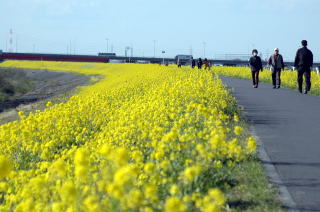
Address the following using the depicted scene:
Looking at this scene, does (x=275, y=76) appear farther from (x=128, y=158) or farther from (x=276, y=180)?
(x=128, y=158)

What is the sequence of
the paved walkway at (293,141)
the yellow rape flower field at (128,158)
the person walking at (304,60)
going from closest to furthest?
the yellow rape flower field at (128,158) → the paved walkway at (293,141) → the person walking at (304,60)

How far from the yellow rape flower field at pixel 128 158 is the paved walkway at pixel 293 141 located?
0.48m

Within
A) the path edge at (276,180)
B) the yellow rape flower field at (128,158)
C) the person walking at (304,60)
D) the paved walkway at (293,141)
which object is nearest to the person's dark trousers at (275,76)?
the person walking at (304,60)

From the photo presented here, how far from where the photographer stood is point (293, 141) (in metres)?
9.15

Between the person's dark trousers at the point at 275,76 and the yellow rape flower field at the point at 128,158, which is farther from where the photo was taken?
the person's dark trousers at the point at 275,76

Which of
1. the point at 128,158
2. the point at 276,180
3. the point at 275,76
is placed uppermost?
the point at 275,76

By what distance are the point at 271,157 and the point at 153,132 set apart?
5.82 ft

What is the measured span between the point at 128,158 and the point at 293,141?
17.9 ft

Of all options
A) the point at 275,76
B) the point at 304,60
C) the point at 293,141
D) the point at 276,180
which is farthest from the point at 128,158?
the point at 275,76

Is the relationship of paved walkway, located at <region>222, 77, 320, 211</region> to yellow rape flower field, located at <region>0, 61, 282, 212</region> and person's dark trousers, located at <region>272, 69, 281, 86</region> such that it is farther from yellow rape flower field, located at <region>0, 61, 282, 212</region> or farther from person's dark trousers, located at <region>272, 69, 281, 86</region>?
person's dark trousers, located at <region>272, 69, 281, 86</region>

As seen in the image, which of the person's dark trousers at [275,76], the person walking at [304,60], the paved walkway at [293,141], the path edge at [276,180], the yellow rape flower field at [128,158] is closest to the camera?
the yellow rape flower field at [128,158]

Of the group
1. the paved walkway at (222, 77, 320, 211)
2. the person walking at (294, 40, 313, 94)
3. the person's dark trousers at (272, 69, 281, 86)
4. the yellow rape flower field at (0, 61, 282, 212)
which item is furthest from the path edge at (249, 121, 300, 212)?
the person's dark trousers at (272, 69, 281, 86)

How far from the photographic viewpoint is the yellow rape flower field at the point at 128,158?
12.7 ft

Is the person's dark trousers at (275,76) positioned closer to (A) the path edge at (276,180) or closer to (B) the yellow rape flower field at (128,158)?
(B) the yellow rape flower field at (128,158)
